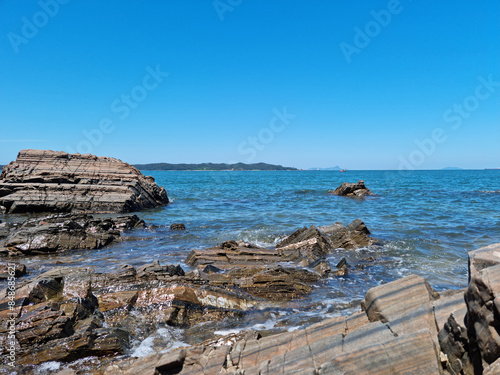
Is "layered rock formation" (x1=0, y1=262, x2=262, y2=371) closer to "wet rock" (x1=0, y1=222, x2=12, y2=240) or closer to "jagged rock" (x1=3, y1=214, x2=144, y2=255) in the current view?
"jagged rock" (x1=3, y1=214, x2=144, y2=255)

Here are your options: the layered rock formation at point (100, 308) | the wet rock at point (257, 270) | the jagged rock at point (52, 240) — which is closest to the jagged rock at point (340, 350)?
the layered rock formation at point (100, 308)

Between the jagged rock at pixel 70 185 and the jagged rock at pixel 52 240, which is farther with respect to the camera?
the jagged rock at pixel 70 185

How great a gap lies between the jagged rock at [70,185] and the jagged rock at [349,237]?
19629mm

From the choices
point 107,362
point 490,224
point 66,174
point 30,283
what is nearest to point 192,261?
point 30,283

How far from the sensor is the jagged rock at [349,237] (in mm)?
16578

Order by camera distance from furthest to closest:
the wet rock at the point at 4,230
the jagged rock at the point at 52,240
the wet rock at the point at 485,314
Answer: the wet rock at the point at 4,230, the jagged rock at the point at 52,240, the wet rock at the point at 485,314

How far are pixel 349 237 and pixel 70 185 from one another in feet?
84.0

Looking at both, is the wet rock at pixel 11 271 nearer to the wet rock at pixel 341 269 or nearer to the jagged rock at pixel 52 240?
the jagged rock at pixel 52 240

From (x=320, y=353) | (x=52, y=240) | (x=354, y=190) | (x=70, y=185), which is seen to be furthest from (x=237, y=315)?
(x=354, y=190)

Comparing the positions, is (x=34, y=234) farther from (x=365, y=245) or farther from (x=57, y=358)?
(x=365, y=245)

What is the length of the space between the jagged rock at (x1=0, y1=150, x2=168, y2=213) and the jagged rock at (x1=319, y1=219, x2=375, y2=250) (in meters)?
19.6

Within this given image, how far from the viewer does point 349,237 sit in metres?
17.1

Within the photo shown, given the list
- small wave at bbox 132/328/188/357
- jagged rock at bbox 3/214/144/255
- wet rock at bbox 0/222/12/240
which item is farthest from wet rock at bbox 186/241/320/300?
wet rock at bbox 0/222/12/240

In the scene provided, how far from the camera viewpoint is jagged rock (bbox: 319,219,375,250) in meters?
16.6
